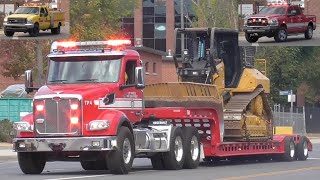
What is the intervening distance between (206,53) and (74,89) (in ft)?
23.3

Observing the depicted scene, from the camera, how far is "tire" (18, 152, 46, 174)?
74.6ft

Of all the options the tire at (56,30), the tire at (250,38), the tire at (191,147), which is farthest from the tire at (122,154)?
the tire at (56,30)

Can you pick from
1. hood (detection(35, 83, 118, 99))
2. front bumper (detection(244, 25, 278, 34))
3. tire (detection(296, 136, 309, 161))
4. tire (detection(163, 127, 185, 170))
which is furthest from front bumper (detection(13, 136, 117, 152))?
front bumper (detection(244, 25, 278, 34))

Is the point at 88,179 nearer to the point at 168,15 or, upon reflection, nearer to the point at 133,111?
the point at 133,111

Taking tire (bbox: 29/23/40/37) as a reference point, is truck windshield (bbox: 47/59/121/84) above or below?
below

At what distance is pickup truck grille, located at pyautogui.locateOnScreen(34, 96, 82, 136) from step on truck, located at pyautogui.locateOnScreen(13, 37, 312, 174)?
0.06 feet

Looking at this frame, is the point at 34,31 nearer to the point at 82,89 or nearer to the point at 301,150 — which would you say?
the point at 301,150

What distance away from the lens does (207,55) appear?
28.2m

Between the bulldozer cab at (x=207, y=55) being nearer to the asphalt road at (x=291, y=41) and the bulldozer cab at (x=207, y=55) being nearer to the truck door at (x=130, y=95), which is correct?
the asphalt road at (x=291, y=41)

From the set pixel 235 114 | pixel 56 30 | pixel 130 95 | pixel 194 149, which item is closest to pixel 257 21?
pixel 235 114

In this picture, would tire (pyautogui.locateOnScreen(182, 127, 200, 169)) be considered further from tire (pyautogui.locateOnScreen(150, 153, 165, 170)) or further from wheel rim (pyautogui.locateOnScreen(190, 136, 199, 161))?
tire (pyautogui.locateOnScreen(150, 153, 165, 170))

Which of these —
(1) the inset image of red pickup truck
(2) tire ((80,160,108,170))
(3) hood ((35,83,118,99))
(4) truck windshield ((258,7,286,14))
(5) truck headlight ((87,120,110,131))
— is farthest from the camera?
(4) truck windshield ((258,7,286,14))

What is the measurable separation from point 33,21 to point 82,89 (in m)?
18.2

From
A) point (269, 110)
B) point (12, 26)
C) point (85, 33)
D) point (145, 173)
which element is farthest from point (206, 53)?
point (85, 33)
